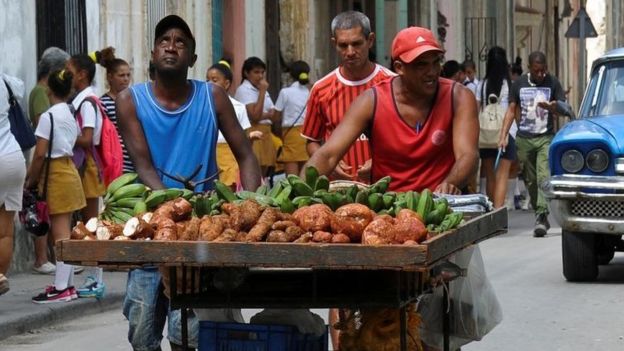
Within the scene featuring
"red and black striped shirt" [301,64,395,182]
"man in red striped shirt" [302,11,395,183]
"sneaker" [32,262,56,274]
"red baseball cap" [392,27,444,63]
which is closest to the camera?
"red baseball cap" [392,27,444,63]

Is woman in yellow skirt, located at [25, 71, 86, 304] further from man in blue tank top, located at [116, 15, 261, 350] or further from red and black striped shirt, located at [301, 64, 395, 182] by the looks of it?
man in blue tank top, located at [116, 15, 261, 350]

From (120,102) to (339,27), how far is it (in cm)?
153

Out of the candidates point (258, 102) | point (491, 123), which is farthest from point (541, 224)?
point (258, 102)

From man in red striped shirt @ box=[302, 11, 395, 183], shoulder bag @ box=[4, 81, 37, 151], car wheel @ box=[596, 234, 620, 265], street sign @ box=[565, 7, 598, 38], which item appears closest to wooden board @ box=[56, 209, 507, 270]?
man in red striped shirt @ box=[302, 11, 395, 183]

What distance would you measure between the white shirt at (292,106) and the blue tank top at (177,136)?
45.3 ft

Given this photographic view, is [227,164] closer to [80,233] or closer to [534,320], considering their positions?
[534,320]

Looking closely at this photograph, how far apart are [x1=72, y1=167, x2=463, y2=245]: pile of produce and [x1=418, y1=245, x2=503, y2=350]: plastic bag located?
2.27 feet

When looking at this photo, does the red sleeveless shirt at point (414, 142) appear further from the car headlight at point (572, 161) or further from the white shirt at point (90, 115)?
the white shirt at point (90, 115)

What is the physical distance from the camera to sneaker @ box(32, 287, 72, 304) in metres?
12.7

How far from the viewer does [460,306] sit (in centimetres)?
725

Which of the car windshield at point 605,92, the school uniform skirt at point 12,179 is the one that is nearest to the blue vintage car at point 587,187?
the car windshield at point 605,92

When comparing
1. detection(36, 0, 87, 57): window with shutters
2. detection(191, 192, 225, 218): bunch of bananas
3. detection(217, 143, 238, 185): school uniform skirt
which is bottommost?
detection(217, 143, 238, 185): school uniform skirt

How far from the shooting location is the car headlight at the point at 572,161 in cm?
1320

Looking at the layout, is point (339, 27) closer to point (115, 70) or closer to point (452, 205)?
point (452, 205)
